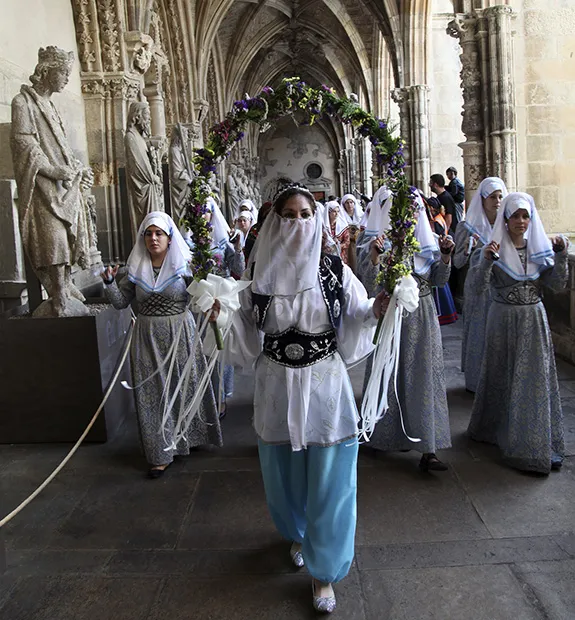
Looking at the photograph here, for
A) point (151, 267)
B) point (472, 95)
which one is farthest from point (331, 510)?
point (472, 95)

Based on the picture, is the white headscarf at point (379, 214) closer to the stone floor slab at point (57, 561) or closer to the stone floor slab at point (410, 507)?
the stone floor slab at point (410, 507)

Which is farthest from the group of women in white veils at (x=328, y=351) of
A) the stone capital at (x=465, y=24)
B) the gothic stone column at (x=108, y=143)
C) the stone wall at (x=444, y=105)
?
the stone wall at (x=444, y=105)

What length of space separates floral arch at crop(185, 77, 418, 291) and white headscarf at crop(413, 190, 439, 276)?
138 cm

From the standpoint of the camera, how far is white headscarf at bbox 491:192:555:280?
373 cm

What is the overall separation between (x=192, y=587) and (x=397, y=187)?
197 cm

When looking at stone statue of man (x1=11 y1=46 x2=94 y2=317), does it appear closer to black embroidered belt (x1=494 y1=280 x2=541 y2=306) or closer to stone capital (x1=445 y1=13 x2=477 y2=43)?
black embroidered belt (x1=494 y1=280 x2=541 y2=306)

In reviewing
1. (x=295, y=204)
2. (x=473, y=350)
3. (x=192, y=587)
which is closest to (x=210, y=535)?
(x=192, y=587)

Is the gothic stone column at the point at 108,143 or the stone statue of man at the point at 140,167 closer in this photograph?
the stone statue of man at the point at 140,167

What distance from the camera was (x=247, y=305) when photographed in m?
2.72

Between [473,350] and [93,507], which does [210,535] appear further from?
[473,350]

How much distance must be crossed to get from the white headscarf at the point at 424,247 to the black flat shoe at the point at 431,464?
117 centimetres

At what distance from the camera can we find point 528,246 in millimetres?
3779

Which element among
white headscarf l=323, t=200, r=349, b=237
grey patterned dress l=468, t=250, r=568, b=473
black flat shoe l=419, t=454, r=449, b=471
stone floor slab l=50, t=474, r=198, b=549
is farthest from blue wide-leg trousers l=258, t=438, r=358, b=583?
white headscarf l=323, t=200, r=349, b=237

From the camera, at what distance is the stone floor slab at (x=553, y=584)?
2.48m
